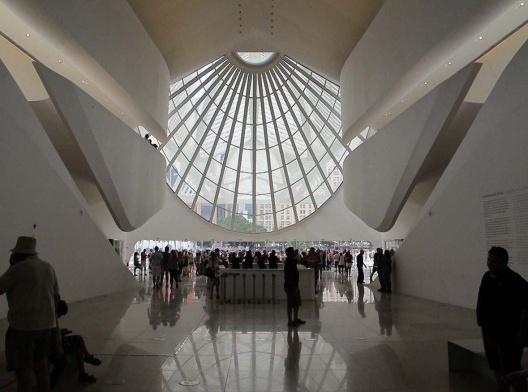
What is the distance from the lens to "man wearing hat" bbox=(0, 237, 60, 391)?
3570 mm

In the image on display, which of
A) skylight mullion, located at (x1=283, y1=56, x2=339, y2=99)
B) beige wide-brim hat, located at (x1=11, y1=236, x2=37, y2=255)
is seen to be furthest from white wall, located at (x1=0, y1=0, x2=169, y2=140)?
skylight mullion, located at (x1=283, y1=56, x2=339, y2=99)

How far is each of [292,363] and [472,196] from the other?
6698 mm

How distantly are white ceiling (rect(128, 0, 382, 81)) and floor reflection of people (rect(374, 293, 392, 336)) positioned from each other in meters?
9.85

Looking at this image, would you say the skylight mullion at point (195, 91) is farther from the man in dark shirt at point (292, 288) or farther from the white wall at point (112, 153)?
the man in dark shirt at point (292, 288)

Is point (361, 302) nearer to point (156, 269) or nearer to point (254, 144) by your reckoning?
point (156, 269)

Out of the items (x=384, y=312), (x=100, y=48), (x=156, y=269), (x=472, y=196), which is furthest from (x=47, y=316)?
(x=156, y=269)

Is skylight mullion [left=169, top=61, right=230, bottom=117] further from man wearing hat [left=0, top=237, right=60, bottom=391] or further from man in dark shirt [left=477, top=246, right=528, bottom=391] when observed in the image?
man in dark shirt [left=477, top=246, right=528, bottom=391]

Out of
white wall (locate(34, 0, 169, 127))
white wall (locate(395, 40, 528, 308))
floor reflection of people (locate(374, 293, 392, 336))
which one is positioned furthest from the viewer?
white wall (locate(34, 0, 169, 127))

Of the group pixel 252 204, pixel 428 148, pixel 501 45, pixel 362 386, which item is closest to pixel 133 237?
pixel 252 204

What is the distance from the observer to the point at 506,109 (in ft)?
29.6

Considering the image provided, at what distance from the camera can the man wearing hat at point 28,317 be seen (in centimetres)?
357

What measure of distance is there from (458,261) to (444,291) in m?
1.10

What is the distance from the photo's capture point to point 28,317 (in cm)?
360

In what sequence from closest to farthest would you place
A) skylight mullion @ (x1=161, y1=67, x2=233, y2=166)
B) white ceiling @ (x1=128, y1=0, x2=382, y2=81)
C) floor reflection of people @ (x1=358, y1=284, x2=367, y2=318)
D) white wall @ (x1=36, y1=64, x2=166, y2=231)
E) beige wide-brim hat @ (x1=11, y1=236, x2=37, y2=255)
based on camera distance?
beige wide-brim hat @ (x1=11, y1=236, x2=37, y2=255) < floor reflection of people @ (x1=358, y1=284, x2=367, y2=318) < white wall @ (x1=36, y1=64, x2=166, y2=231) < white ceiling @ (x1=128, y1=0, x2=382, y2=81) < skylight mullion @ (x1=161, y1=67, x2=233, y2=166)
